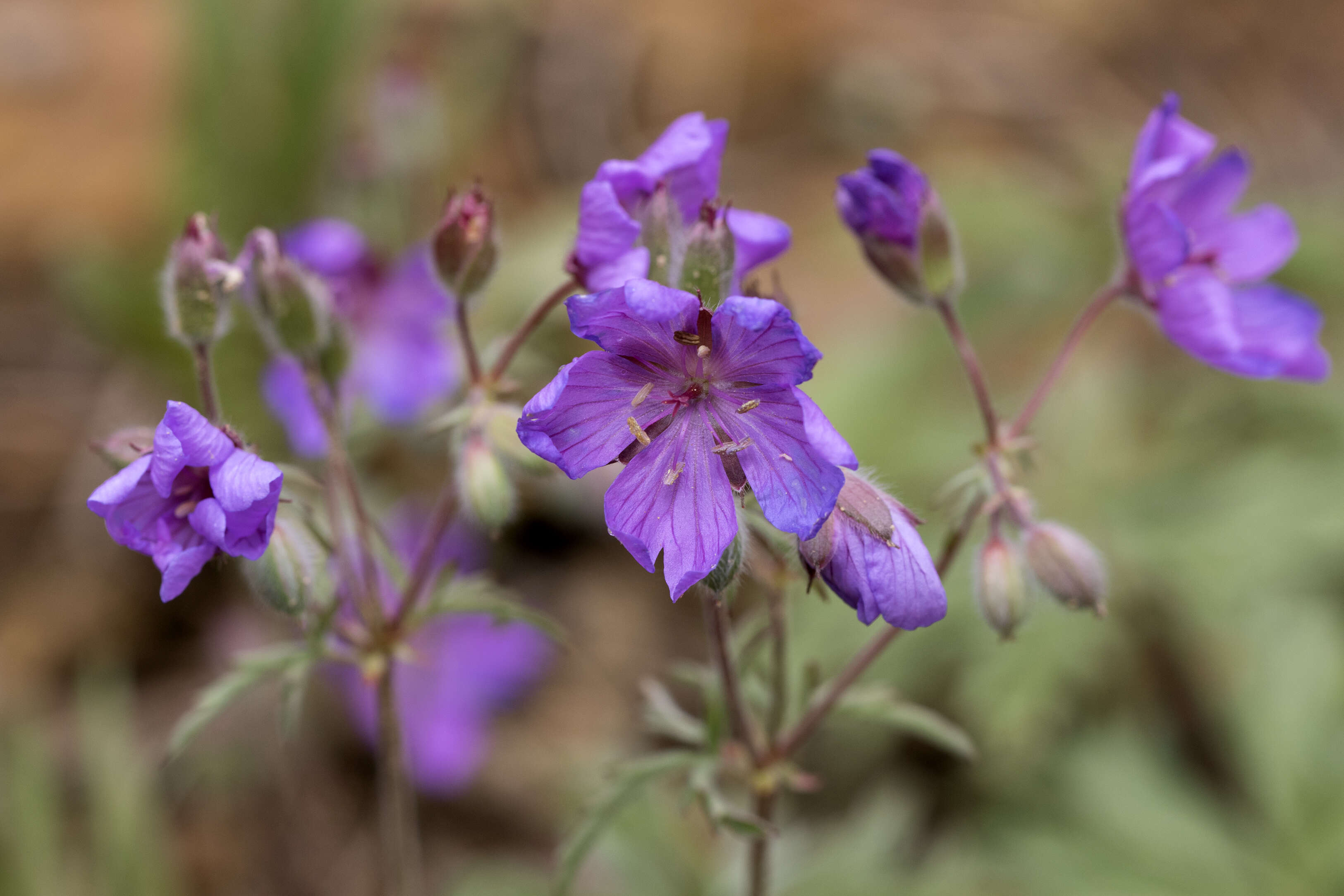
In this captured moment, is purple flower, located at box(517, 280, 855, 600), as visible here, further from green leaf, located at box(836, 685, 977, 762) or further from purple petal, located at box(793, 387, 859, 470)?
green leaf, located at box(836, 685, 977, 762)

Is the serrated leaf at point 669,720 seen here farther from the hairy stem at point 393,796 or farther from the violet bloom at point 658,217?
the violet bloom at point 658,217

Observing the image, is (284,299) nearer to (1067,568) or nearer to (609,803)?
(609,803)

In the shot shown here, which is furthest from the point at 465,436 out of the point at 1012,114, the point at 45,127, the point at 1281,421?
the point at 1012,114

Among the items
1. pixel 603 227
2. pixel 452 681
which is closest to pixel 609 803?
pixel 603 227

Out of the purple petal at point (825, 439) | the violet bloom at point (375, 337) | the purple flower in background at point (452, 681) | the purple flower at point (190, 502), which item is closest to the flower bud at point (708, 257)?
the purple petal at point (825, 439)

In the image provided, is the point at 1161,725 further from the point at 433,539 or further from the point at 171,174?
the point at 171,174
